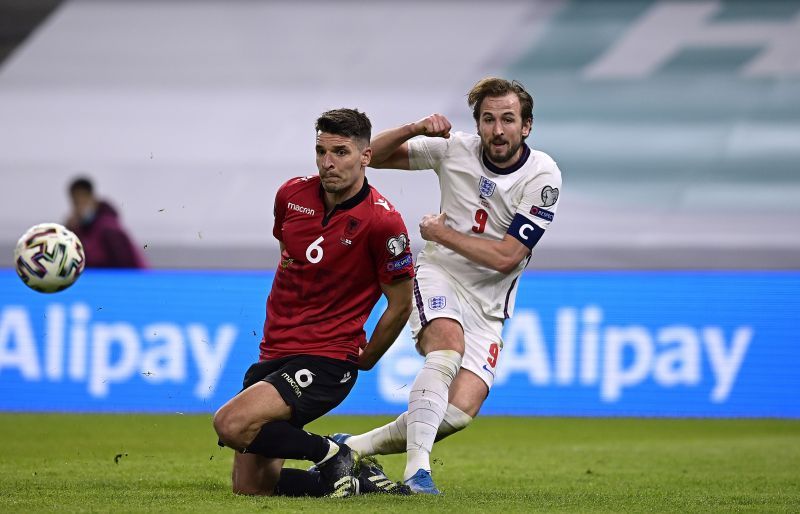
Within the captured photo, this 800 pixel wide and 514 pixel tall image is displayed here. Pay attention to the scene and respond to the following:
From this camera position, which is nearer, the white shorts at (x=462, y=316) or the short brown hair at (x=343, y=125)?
the short brown hair at (x=343, y=125)

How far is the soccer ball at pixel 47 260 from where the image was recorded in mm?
5566

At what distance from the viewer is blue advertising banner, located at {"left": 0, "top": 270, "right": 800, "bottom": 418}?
1025 centimetres

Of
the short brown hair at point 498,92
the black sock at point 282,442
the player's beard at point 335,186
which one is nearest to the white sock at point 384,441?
the black sock at point 282,442

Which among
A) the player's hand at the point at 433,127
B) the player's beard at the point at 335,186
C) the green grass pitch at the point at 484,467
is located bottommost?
the green grass pitch at the point at 484,467

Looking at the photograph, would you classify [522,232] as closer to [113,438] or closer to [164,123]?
A: [113,438]

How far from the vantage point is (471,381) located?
238 inches

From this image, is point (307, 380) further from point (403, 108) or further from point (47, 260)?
point (403, 108)

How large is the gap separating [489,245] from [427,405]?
2.70 feet

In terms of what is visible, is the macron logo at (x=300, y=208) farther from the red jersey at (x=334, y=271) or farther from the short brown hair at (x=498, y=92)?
the short brown hair at (x=498, y=92)

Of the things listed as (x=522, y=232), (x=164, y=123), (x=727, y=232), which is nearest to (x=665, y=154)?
(x=727, y=232)

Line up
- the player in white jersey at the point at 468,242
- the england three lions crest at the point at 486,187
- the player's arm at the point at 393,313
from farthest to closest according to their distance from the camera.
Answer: the england three lions crest at the point at 486,187, the player in white jersey at the point at 468,242, the player's arm at the point at 393,313

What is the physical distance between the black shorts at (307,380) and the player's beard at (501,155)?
1253 millimetres

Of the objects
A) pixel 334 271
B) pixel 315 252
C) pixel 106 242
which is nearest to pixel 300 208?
pixel 315 252

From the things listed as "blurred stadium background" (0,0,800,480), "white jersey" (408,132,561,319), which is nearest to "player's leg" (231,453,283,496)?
"white jersey" (408,132,561,319)
